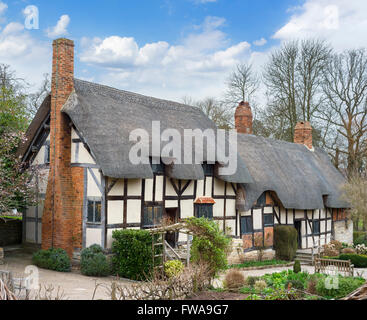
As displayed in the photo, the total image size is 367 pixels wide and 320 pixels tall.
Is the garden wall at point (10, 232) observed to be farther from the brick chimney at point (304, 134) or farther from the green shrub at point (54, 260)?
the brick chimney at point (304, 134)

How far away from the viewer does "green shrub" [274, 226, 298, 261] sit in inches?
835

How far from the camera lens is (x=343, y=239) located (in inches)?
1094

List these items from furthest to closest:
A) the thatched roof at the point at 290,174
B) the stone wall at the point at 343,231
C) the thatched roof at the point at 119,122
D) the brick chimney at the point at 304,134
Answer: the brick chimney at the point at 304,134 < the stone wall at the point at 343,231 < the thatched roof at the point at 290,174 < the thatched roof at the point at 119,122

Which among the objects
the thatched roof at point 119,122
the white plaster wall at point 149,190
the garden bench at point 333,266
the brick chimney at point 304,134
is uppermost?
the brick chimney at point 304,134

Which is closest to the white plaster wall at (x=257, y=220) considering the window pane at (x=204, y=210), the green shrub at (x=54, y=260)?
the window pane at (x=204, y=210)

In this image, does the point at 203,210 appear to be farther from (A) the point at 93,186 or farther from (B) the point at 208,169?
(A) the point at 93,186

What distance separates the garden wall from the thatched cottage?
1.30m

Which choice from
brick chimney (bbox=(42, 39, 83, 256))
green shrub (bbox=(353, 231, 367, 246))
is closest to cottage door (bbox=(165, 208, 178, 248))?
brick chimney (bbox=(42, 39, 83, 256))

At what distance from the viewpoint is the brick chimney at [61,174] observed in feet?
49.9

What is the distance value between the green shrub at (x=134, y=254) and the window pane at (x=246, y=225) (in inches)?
267

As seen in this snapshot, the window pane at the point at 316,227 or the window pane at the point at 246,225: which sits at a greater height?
the window pane at the point at 246,225

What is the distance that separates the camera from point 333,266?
15781mm

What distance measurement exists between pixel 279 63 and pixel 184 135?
16734mm
